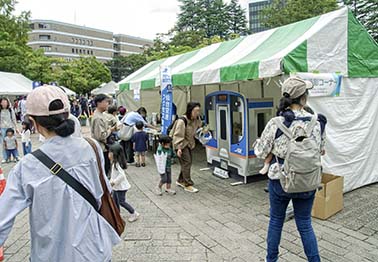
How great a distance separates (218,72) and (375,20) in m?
19.0

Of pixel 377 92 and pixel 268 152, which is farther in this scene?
pixel 377 92

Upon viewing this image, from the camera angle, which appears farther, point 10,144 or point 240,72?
point 10,144

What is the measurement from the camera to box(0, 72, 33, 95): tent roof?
1836 centimetres

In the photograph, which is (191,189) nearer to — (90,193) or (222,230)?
(222,230)

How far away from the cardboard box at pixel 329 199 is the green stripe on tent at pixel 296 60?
1606mm

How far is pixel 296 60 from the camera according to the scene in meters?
4.54

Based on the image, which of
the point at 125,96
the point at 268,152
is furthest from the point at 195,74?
the point at 125,96

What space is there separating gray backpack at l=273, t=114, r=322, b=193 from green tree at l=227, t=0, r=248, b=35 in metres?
46.8

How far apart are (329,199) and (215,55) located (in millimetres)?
4295

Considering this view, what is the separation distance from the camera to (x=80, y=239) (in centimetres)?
164

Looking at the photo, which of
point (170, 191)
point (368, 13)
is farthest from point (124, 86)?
point (368, 13)

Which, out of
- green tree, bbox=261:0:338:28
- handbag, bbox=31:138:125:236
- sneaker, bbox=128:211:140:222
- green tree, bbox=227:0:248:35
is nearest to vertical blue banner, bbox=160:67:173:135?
sneaker, bbox=128:211:140:222

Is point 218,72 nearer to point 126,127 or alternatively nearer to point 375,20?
point 126,127

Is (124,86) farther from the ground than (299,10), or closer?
closer
